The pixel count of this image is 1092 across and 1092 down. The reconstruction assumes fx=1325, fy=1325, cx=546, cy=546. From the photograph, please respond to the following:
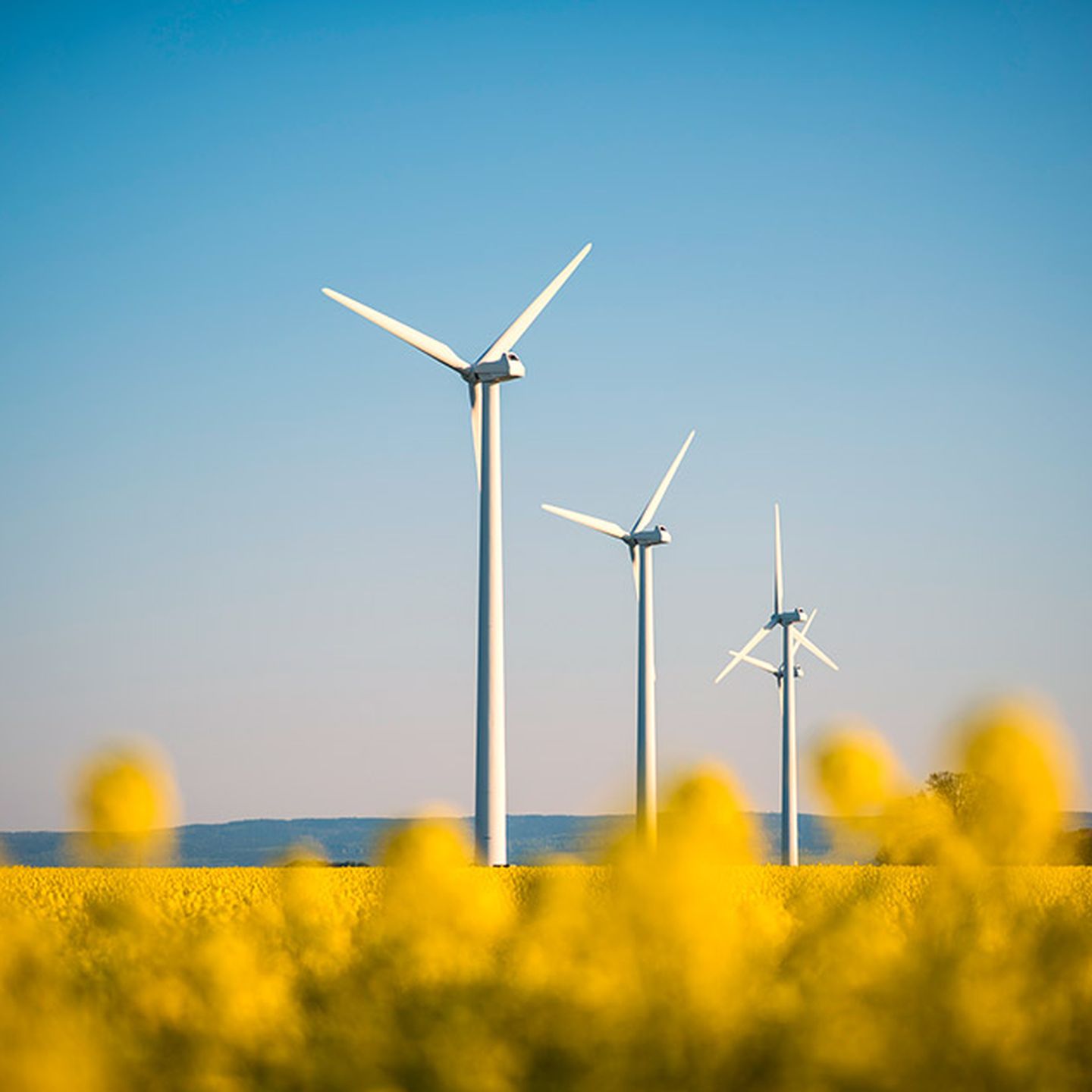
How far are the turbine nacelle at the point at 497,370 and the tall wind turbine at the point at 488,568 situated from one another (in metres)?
0.02

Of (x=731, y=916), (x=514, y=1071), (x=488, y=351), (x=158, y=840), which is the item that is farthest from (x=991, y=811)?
(x=488, y=351)

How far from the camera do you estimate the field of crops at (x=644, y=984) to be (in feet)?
15.0

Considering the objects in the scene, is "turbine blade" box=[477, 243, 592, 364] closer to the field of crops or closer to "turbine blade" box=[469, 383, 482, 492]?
"turbine blade" box=[469, 383, 482, 492]

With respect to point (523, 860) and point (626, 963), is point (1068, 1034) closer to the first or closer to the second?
point (626, 963)

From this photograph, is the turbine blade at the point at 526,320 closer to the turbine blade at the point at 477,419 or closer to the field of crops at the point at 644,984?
the turbine blade at the point at 477,419

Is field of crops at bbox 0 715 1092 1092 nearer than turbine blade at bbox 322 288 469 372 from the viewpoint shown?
Yes

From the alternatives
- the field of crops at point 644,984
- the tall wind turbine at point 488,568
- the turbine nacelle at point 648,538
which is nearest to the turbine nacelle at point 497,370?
the tall wind turbine at point 488,568

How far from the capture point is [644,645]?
34500mm

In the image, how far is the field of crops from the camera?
456 centimetres

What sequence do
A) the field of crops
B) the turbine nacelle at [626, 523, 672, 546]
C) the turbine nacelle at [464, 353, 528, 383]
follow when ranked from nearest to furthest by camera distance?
the field of crops
the turbine nacelle at [464, 353, 528, 383]
the turbine nacelle at [626, 523, 672, 546]

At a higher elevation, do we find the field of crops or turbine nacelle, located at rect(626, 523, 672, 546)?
turbine nacelle, located at rect(626, 523, 672, 546)

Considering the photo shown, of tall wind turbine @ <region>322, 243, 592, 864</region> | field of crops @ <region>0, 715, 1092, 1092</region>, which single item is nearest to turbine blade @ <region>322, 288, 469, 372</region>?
tall wind turbine @ <region>322, 243, 592, 864</region>

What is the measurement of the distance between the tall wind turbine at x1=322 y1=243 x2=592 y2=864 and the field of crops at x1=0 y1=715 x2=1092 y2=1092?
17.7 m

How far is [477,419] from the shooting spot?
2742 centimetres
